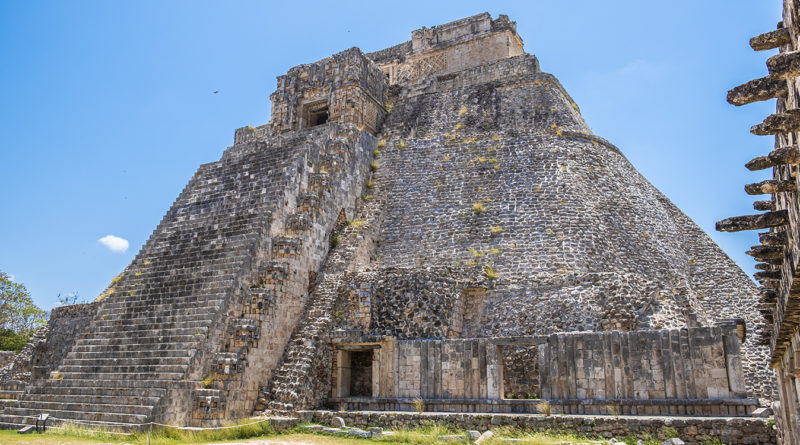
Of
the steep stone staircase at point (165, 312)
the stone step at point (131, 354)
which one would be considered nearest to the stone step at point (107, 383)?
the steep stone staircase at point (165, 312)

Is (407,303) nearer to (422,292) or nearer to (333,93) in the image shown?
(422,292)

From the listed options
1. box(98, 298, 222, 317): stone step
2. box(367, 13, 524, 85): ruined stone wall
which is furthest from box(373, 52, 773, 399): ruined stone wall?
box(98, 298, 222, 317): stone step

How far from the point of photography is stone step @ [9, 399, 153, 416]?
1184 cm

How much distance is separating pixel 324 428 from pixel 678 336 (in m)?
6.68

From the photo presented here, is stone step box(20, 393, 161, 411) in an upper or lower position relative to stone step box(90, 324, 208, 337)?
lower

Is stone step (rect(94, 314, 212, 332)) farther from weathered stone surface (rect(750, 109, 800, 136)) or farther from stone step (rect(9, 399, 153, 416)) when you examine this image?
weathered stone surface (rect(750, 109, 800, 136))

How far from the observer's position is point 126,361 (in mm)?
13359

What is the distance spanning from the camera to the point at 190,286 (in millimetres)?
14797

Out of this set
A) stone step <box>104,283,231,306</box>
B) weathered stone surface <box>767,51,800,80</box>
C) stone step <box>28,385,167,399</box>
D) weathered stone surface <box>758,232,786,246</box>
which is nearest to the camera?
weathered stone surface <box>767,51,800,80</box>

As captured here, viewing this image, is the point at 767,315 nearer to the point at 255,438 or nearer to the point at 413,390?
the point at 413,390

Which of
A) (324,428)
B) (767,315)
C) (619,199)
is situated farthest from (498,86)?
(767,315)

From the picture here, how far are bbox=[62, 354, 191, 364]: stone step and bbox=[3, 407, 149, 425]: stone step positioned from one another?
1277mm

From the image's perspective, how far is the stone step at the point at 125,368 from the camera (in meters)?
12.7

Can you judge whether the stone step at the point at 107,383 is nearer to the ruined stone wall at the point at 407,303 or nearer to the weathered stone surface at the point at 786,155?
the ruined stone wall at the point at 407,303
